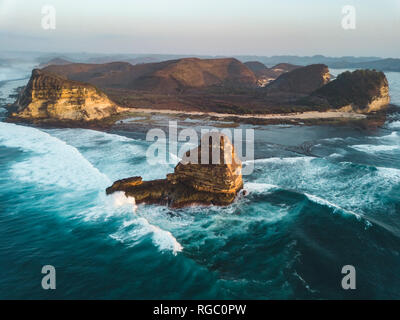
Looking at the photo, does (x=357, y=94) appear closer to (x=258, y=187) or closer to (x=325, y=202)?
(x=258, y=187)

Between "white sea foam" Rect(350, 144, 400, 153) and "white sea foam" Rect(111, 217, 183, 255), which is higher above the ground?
"white sea foam" Rect(350, 144, 400, 153)

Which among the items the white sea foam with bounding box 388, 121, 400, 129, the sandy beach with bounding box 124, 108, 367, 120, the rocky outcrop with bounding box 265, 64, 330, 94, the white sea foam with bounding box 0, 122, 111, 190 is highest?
the rocky outcrop with bounding box 265, 64, 330, 94

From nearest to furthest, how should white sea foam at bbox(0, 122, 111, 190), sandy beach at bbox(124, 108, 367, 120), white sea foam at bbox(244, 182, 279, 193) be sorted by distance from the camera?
white sea foam at bbox(244, 182, 279, 193)
white sea foam at bbox(0, 122, 111, 190)
sandy beach at bbox(124, 108, 367, 120)

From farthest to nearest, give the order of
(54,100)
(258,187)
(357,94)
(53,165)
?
(357,94), (54,100), (53,165), (258,187)

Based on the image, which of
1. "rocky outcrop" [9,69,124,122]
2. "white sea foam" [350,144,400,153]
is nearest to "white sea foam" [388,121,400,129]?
"white sea foam" [350,144,400,153]

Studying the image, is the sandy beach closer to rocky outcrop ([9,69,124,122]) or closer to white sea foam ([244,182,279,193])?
rocky outcrop ([9,69,124,122])

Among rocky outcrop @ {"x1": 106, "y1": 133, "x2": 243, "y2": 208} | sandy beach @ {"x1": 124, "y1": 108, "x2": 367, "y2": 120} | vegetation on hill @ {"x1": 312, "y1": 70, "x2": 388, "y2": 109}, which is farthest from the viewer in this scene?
vegetation on hill @ {"x1": 312, "y1": 70, "x2": 388, "y2": 109}

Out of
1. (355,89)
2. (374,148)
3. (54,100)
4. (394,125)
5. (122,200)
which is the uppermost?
(355,89)

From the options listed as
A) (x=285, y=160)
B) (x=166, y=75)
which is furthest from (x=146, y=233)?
(x=166, y=75)
